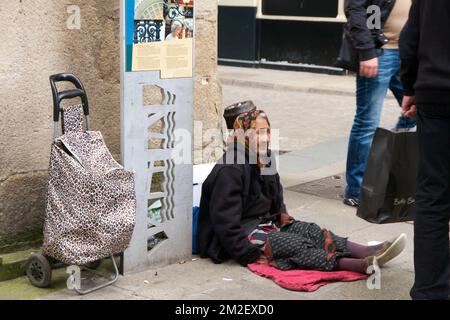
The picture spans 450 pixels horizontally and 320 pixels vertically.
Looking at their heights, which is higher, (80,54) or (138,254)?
(80,54)

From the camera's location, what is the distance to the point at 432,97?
372 cm

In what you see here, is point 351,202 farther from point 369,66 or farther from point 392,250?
point 392,250

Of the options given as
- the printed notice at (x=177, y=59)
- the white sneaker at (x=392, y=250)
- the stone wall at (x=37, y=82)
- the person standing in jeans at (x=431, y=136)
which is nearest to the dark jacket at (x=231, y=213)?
the printed notice at (x=177, y=59)

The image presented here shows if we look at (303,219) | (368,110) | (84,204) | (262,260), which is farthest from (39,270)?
(368,110)

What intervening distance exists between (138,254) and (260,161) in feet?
2.89

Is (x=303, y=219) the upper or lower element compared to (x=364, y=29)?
lower

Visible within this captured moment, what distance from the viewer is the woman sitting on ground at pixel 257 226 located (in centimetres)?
454

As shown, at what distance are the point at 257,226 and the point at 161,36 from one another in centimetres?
122

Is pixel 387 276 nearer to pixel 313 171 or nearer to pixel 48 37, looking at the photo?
pixel 48 37

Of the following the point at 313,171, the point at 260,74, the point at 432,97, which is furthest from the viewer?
Answer: the point at 260,74

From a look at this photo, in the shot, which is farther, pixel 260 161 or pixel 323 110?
pixel 323 110

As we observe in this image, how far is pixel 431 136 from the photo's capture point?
3738mm

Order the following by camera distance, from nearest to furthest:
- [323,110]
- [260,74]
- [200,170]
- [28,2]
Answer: [28,2], [200,170], [323,110], [260,74]

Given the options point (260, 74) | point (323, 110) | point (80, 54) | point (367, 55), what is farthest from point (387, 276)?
point (260, 74)
